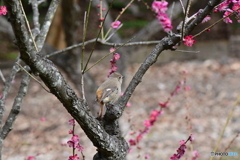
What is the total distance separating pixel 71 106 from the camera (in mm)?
1998

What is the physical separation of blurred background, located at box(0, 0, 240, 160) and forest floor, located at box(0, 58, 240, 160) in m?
0.01

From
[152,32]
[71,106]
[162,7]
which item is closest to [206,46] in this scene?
[152,32]

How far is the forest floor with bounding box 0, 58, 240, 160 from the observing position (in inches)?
239

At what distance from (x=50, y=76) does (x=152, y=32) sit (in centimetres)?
446

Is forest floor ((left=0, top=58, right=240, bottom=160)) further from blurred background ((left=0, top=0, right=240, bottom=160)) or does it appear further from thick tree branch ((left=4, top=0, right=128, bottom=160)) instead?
thick tree branch ((left=4, top=0, right=128, bottom=160))

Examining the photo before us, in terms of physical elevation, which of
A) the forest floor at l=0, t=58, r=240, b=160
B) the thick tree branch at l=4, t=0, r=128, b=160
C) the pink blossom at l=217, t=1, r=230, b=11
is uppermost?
the forest floor at l=0, t=58, r=240, b=160

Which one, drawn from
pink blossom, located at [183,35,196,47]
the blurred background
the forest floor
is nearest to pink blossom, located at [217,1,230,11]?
pink blossom, located at [183,35,196,47]

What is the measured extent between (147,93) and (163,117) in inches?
56.1

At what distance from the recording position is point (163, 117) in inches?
290

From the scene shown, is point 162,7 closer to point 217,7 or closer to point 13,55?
point 217,7

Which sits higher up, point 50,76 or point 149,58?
point 149,58

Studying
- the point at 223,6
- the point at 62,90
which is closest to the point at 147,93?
the point at 223,6

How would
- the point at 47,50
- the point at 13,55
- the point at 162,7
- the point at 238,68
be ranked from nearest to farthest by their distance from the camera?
the point at 162,7
the point at 47,50
the point at 238,68
the point at 13,55

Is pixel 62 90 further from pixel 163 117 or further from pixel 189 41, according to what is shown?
pixel 163 117
